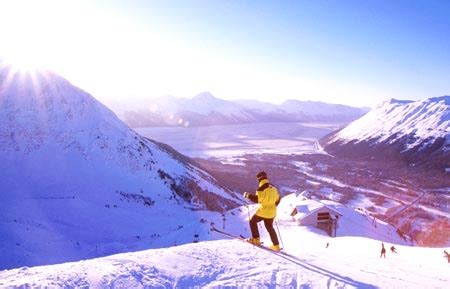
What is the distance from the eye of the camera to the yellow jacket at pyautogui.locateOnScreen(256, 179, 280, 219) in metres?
13.6

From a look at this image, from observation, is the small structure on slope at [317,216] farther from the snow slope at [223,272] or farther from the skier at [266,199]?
the skier at [266,199]

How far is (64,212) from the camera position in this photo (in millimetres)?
42156

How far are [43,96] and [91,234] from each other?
30.1m

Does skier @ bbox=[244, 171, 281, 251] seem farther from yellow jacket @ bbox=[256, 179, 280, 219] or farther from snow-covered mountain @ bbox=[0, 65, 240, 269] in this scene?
snow-covered mountain @ bbox=[0, 65, 240, 269]

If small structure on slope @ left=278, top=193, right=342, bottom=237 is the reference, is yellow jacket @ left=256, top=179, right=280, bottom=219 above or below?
above

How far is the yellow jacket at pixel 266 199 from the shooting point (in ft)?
44.6

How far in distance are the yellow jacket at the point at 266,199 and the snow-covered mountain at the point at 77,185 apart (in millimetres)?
23239

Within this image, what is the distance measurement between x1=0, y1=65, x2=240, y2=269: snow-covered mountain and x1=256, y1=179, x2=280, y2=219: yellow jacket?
2324 centimetres

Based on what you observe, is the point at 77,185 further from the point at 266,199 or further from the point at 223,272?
the point at 223,272

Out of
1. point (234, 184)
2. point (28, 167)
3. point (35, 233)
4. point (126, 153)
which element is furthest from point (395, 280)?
point (234, 184)

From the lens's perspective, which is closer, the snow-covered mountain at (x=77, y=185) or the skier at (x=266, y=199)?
the skier at (x=266, y=199)

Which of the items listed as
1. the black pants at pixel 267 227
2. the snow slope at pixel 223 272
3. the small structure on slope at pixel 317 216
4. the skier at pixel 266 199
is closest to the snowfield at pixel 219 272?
the snow slope at pixel 223 272

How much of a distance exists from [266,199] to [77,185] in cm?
3951

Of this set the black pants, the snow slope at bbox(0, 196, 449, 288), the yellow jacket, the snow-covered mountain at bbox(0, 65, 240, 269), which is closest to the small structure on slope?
the snow-covered mountain at bbox(0, 65, 240, 269)
